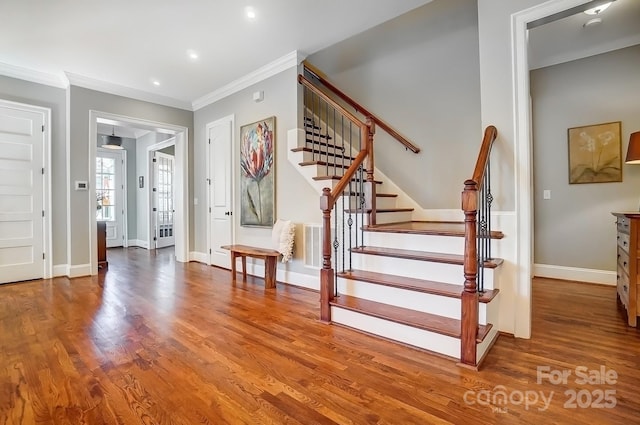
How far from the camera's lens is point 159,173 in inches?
303

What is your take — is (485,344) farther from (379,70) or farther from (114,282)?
(114,282)

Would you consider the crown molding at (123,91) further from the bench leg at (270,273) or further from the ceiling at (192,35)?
the bench leg at (270,273)

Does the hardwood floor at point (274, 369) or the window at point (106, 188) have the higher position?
the window at point (106, 188)

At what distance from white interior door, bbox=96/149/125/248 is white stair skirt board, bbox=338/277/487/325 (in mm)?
7138

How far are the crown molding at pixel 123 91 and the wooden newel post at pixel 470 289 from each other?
518cm

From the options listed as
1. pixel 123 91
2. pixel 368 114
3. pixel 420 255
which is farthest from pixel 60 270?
pixel 420 255

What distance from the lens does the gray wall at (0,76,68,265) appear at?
4.42 meters

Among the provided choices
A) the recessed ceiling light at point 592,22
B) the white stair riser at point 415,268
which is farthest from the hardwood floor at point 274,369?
the recessed ceiling light at point 592,22

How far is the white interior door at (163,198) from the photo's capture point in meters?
7.62

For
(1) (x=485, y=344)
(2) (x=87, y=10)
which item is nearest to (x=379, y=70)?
(2) (x=87, y=10)

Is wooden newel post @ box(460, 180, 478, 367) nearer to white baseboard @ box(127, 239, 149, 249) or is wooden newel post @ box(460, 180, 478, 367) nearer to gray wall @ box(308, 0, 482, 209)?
gray wall @ box(308, 0, 482, 209)

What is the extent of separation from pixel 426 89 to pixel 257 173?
8.29ft

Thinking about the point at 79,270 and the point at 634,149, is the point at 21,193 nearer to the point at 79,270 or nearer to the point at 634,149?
the point at 79,270

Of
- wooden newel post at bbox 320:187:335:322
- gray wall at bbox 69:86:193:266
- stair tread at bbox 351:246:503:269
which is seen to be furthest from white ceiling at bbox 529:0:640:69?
gray wall at bbox 69:86:193:266
